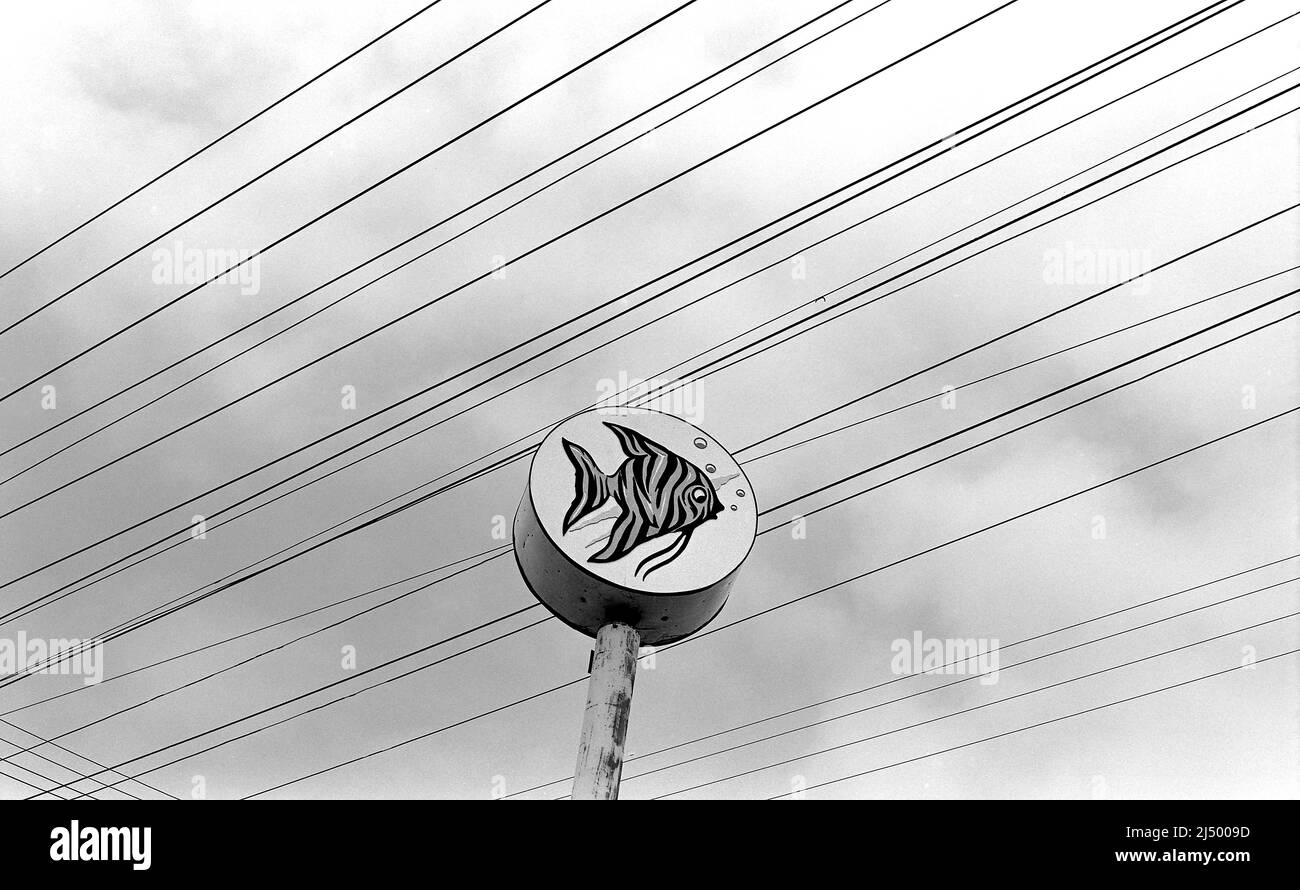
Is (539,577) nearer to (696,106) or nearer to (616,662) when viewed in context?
(616,662)

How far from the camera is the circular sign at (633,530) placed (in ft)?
33.8

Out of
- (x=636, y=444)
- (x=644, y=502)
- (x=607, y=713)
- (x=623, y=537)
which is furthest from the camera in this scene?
(x=636, y=444)

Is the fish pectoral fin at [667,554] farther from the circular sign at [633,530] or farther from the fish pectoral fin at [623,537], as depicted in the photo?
the fish pectoral fin at [623,537]

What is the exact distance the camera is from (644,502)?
1070 cm

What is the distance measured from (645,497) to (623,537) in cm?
45

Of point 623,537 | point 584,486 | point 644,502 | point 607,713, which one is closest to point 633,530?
point 623,537

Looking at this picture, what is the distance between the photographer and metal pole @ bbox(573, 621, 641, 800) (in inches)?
366

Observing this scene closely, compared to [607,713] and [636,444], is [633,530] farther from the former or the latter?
[607,713]

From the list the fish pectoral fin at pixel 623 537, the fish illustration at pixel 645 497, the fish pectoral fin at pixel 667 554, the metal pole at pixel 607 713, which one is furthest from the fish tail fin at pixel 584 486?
the metal pole at pixel 607 713

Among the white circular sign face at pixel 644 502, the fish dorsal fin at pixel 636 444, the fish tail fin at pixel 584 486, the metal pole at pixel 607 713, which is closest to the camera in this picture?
the metal pole at pixel 607 713

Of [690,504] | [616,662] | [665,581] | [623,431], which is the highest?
[623,431]
